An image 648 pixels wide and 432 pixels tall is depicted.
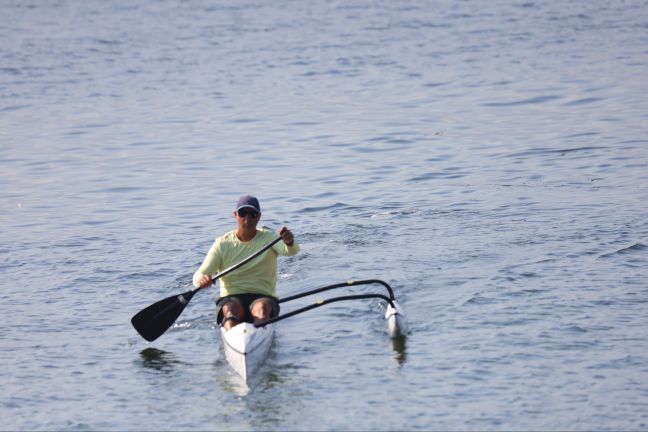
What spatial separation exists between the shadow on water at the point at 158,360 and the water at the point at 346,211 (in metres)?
0.04

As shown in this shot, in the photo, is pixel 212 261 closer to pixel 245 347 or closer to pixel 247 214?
pixel 247 214

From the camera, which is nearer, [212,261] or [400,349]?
[400,349]

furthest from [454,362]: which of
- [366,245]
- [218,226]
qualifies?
[218,226]

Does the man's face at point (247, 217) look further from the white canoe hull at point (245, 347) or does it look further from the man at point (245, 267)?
the white canoe hull at point (245, 347)

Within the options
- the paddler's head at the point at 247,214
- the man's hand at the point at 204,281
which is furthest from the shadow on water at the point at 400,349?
the man's hand at the point at 204,281

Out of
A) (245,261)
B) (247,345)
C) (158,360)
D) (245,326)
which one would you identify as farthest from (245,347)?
(158,360)

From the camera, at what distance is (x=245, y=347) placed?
1138 cm

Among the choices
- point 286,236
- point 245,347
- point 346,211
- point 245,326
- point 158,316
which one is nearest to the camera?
point 245,347

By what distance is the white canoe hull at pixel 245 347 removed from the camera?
11.4 metres

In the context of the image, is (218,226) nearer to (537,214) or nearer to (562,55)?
(537,214)

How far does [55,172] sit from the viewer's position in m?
23.2

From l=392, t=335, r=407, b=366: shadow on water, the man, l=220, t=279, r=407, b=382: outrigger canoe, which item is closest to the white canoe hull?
l=220, t=279, r=407, b=382: outrigger canoe

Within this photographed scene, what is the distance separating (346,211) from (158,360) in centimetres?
708

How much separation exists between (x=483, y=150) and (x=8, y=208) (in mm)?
9528
